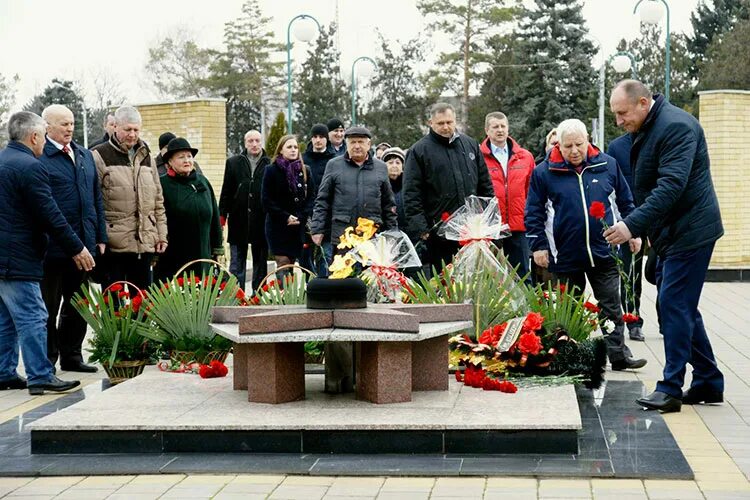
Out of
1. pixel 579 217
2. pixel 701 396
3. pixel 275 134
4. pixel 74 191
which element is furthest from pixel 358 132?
pixel 275 134

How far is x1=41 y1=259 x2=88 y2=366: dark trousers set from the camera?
338 inches

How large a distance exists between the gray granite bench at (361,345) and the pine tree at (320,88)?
5373 cm

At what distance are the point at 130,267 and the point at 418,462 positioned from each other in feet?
15.0

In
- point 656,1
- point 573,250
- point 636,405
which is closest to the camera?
point 636,405

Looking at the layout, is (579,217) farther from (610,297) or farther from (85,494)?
(85,494)

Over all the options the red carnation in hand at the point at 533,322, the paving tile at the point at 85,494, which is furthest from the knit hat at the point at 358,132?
the paving tile at the point at 85,494

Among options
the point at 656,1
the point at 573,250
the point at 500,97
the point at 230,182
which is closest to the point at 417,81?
the point at 500,97

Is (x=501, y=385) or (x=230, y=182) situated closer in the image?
(x=501, y=385)

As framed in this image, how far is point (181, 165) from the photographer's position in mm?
9750

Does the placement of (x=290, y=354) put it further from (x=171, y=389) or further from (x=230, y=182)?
(x=230, y=182)

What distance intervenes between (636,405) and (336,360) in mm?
1872

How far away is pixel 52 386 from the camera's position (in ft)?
25.8

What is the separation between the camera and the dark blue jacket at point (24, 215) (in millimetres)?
7848

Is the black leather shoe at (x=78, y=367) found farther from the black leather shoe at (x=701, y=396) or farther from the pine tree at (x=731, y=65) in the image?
the pine tree at (x=731, y=65)
